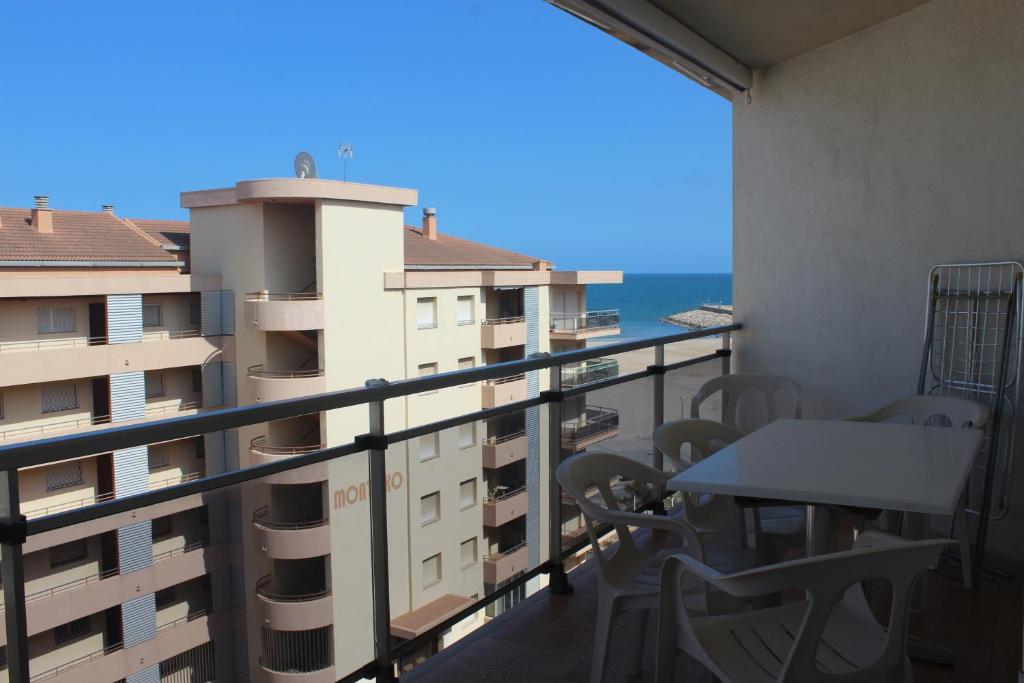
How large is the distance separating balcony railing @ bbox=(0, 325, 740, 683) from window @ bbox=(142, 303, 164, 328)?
2998 cm

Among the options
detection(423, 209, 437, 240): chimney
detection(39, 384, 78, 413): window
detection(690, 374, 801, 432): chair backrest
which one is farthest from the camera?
detection(423, 209, 437, 240): chimney

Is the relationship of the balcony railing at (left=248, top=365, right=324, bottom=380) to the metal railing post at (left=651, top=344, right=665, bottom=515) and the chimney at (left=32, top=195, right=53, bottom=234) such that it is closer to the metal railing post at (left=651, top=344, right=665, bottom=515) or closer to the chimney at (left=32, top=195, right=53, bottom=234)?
the chimney at (left=32, top=195, right=53, bottom=234)

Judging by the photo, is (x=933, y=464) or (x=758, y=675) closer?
(x=758, y=675)

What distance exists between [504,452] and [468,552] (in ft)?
1.37

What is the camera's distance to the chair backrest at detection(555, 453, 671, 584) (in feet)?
6.81

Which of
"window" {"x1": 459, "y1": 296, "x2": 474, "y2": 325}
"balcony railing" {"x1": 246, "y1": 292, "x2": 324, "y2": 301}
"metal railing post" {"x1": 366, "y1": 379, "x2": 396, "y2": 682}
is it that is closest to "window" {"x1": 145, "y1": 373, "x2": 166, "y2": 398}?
"balcony railing" {"x1": 246, "y1": 292, "x2": 324, "y2": 301}

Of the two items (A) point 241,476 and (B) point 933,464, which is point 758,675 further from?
(A) point 241,476

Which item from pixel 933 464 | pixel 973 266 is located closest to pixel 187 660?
pixel 933 464

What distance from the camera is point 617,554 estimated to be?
2.19m

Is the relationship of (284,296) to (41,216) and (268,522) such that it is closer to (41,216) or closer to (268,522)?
(41,216)

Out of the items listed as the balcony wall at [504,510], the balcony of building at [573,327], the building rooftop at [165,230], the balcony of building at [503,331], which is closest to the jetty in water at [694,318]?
the balcony of building at [573,327]

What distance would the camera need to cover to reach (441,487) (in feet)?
8.56

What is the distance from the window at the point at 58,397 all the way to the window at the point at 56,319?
6.32 feet

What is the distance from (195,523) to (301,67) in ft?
245
